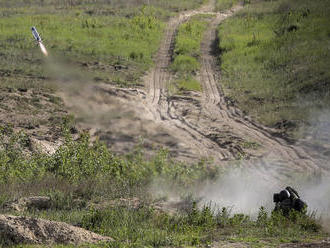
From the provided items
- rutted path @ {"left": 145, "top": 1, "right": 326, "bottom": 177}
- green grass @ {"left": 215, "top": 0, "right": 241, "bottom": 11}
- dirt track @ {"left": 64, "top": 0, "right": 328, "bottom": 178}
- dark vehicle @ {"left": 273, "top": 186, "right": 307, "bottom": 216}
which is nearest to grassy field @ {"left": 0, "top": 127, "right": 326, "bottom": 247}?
dark vehicle @ {"left": 273, "top": 186, "right": 307, "bottom": 216}

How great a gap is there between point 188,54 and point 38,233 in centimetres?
2250

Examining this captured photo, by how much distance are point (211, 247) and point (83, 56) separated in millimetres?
20373

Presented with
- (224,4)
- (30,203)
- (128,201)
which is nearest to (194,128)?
(128,201)

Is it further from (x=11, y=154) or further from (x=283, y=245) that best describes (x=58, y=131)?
(x=283, y=245)

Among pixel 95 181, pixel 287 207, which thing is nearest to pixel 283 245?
pixel 287 207

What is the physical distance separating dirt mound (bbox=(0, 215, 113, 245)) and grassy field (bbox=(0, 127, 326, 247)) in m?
0.52

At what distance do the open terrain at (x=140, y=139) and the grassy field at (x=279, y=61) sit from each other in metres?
0.37

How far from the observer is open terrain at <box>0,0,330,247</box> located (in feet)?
37.0

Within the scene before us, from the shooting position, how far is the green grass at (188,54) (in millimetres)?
26594

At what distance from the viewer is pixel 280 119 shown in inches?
855

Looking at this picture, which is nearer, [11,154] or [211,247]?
[211,247]

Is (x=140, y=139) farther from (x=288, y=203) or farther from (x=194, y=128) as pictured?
(x=288, y=203)

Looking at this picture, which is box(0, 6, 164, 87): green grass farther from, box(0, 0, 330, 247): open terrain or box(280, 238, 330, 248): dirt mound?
box(280, 238, 330, 248): dirt mound

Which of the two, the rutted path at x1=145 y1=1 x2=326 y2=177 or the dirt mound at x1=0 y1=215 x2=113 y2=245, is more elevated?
the dirt mound at x1=0 y1=215 x2=113 y2=245
